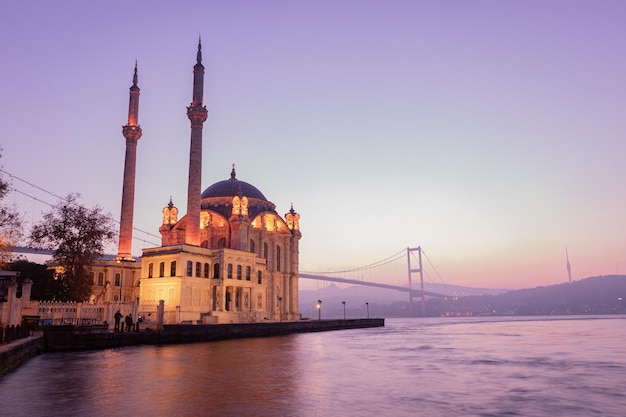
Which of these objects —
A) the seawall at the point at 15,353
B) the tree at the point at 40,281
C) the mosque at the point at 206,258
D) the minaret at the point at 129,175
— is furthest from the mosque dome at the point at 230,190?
A: the seawall at the point at 15,353

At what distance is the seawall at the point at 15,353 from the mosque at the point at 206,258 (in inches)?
769

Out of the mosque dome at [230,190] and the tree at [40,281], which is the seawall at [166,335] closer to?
the tree at [40,281]

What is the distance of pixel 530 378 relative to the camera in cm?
1725

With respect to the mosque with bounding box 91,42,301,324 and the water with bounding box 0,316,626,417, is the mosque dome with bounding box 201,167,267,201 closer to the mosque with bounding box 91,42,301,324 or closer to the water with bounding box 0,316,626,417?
the mosque with bounding box 91,42,301,324

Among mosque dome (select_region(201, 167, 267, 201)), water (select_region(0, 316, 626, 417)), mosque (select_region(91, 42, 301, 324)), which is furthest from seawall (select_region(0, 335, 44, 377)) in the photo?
mosque dome (select_region(201, 167, 267, 201))

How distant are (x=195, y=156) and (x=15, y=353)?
36023 mm

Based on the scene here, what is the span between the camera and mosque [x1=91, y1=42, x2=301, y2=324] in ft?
160

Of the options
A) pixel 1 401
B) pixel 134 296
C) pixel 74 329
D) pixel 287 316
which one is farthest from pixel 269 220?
pixel 1 401

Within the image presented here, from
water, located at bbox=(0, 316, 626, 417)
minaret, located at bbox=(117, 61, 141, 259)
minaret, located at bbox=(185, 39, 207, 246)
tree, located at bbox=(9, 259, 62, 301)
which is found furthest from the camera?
minaret, located at bbox=(117, 61, 141, 259)

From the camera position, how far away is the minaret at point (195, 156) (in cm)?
5172

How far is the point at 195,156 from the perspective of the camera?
174 ft

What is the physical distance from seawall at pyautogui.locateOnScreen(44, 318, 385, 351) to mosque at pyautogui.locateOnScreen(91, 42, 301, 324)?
4974 millimetres

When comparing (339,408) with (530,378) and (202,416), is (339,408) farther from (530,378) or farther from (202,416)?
(530,378)

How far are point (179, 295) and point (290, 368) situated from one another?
2996 cm
